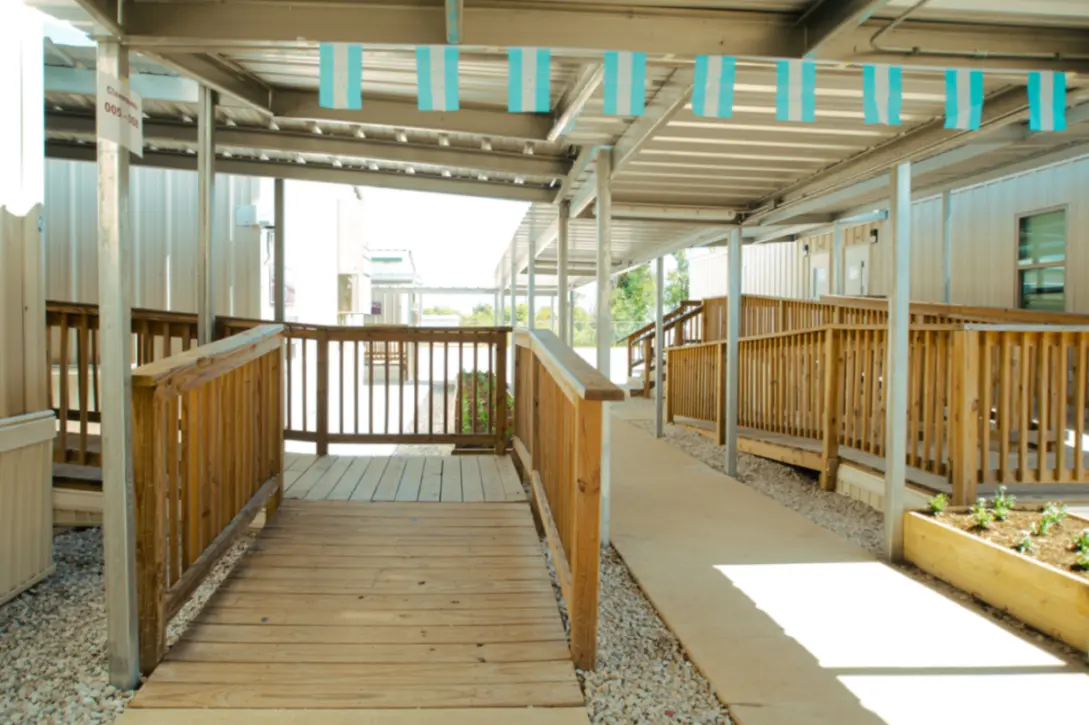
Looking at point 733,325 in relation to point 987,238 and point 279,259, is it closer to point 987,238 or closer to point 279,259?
point 987,238

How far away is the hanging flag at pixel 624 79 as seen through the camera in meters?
3.04

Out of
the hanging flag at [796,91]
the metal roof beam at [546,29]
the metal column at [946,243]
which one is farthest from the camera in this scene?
the metal column at [946,243]

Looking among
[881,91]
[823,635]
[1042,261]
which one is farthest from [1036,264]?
[823,635]

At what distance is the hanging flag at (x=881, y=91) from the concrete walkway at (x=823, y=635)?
7.73 feet

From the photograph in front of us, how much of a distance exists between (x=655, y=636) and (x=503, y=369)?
3.06 m

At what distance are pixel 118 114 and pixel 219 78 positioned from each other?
168 cm

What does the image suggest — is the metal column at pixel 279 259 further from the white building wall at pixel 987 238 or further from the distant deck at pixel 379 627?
the white building wall at pixel 987 238

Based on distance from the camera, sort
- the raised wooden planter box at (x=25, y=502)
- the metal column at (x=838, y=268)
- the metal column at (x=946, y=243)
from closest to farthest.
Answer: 1. the raised wooden planter box at (x=25, y=502)
2. the metal column at (x=946, y=243)
3. the metal column at (x=838, y=268)

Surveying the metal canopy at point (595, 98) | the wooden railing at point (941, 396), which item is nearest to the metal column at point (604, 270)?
the metal canopy at point (595, 98)

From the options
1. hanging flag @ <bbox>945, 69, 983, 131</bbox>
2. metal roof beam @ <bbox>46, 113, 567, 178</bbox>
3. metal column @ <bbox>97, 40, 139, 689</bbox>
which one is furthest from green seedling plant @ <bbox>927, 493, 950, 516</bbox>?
metal column @ <bbox>97, 40, 139, 689</bbox>

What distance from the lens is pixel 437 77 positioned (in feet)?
10.1

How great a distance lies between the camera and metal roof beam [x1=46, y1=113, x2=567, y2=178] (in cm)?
557

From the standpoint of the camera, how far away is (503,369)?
5945 mm

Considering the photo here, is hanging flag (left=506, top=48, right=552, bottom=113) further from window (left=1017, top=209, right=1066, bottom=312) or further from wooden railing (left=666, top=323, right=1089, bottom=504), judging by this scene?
window (left=1017, top=209, right=1066, bottom=312)
